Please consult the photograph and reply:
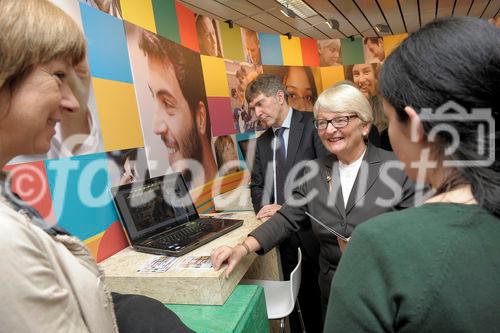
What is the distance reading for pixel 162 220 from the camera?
193cm

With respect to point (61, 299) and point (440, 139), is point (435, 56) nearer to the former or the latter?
point (440, 139)

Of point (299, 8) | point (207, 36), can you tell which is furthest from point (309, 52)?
point (207, 36)

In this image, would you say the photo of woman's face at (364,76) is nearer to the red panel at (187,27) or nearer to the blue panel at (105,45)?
the red panel at (187,27)

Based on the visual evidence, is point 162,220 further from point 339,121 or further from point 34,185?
point 339,121

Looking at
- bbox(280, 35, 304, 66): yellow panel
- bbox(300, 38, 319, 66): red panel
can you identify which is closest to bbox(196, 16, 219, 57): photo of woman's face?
bbox(280, 35, 304, 66): yellow panel

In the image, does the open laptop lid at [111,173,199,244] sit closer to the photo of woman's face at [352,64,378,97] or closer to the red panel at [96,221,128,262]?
the red panel at [96,221,128,262]

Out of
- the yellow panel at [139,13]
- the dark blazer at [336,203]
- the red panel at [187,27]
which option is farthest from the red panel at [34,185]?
the red panel at [187,27]

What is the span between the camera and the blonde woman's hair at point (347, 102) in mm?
1694

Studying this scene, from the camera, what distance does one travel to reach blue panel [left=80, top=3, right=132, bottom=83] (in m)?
1.73

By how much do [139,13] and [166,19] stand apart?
0.37 metres

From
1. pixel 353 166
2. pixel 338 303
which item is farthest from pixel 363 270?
pixel 353 166

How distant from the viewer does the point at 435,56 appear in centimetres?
65

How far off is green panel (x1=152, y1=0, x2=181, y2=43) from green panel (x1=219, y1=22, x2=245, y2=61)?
0.92m

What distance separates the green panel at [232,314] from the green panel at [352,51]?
4.65m
